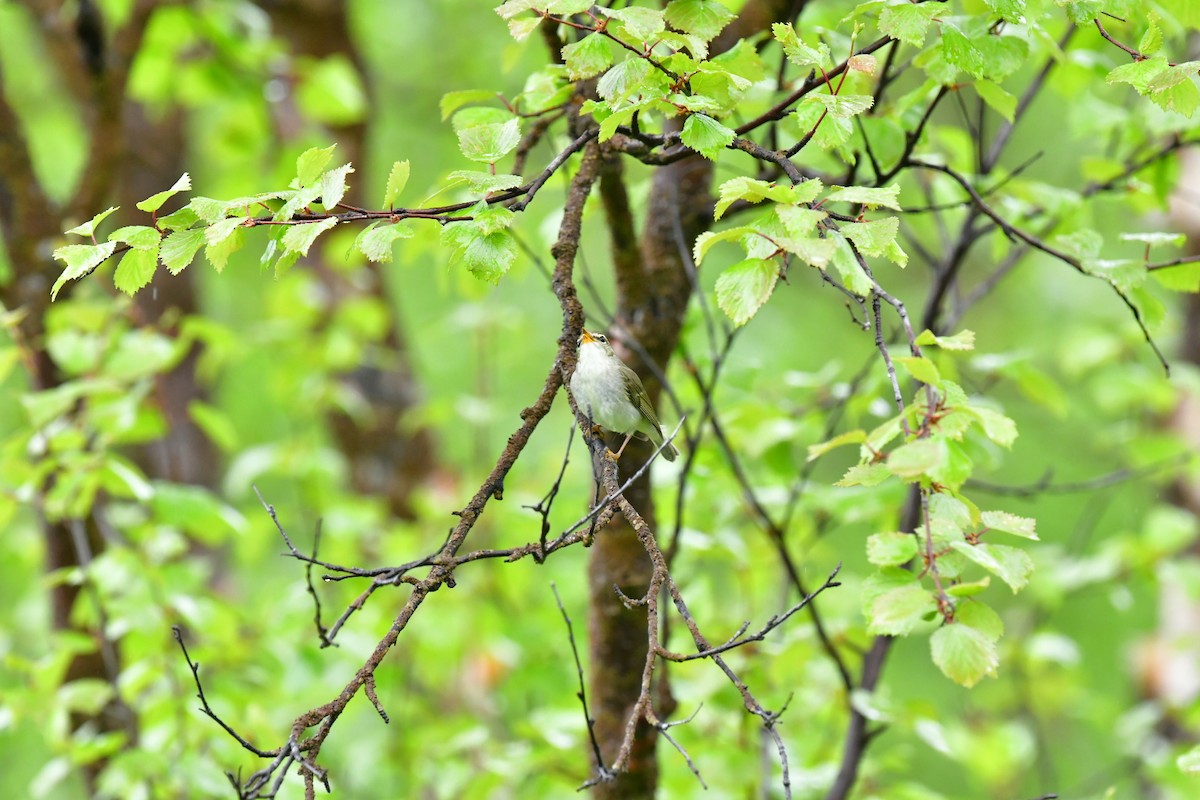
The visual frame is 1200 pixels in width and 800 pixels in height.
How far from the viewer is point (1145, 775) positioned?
405cm

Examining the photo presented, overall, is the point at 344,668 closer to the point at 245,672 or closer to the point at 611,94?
the point at 245,672

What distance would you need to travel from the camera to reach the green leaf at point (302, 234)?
148 centimetres

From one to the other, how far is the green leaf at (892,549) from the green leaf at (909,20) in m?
0.72

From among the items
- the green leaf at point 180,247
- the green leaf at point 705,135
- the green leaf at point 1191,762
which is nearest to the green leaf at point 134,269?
the green leaf at point 180,247

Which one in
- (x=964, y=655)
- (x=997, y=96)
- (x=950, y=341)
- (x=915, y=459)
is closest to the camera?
(x=915, y=459)

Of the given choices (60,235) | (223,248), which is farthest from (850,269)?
(60,235)

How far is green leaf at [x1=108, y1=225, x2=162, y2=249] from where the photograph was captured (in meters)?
1.52

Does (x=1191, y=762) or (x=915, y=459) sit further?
(x=1191, y=762)

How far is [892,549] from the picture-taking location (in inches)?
56.5

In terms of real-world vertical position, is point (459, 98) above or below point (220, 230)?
below

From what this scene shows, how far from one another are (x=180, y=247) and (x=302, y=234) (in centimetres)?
19

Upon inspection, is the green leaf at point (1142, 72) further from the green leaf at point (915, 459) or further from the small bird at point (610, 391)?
the small bird at point (610, 391)

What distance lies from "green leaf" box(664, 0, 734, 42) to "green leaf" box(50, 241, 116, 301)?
34.5 inches

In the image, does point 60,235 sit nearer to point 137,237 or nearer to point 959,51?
point 137,237
